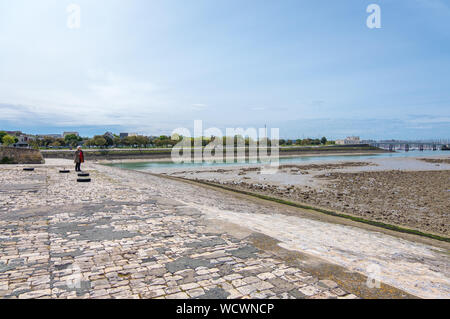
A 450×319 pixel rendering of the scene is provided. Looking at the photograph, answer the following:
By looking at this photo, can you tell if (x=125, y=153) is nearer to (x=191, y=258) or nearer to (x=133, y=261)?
(x=133, y=261)

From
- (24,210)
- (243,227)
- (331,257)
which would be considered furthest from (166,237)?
(24,210)

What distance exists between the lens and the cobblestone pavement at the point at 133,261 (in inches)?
147

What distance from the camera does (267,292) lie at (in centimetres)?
372

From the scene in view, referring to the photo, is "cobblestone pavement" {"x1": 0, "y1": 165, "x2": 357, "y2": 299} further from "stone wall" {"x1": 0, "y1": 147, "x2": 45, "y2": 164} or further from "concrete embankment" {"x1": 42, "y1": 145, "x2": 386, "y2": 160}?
"concrete embankment" {"x1": 42, "y1": 145, "x2": 386, "y2": 160}

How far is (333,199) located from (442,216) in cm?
568

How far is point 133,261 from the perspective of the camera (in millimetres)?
4645

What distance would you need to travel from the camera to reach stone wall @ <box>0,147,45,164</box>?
24.7m

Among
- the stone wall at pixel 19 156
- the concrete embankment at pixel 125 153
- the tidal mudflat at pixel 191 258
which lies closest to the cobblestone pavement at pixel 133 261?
the tidal mudflat at pixel 191 258

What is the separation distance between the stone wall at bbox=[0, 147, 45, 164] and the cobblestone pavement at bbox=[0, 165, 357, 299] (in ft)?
69.5

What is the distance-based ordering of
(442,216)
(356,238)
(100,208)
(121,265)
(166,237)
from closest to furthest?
1. (121,265)
2. (166,237)
3. (356,238)
4. (100,208)
5. (442,216)

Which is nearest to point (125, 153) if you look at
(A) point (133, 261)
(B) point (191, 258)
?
(A) point (133, 261)

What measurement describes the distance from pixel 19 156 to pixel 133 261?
90.7ft

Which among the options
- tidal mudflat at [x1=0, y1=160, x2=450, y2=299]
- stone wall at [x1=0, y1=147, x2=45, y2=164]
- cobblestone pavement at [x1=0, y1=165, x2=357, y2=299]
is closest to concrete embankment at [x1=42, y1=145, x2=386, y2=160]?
stone wall at [x1=0, y1=147, x2=45, y2=164]
